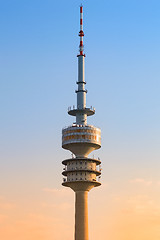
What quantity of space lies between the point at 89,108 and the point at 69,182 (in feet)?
78.7

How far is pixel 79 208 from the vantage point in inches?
5271

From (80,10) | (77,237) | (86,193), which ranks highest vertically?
(80,10)

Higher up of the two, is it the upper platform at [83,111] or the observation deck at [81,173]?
the upper platform at [83,111]

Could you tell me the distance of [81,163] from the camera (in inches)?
5408

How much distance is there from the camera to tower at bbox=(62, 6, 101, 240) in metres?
134

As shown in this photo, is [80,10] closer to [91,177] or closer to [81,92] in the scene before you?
[81,92]

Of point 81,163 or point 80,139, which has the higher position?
point 80,139

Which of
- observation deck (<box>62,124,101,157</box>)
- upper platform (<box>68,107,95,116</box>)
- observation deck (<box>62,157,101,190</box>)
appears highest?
upper platform (<box>68,107,95,116</box>)

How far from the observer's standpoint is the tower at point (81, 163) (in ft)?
438

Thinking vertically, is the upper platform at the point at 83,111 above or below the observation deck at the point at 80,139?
above

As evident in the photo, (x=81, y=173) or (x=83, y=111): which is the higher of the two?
(x=83, y=111)

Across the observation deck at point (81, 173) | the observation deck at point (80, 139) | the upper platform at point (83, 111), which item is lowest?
the observation deck at point (81, 173)

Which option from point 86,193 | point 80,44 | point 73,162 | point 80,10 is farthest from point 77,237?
point 80,10

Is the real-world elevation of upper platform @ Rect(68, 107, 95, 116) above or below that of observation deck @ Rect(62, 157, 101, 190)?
above
